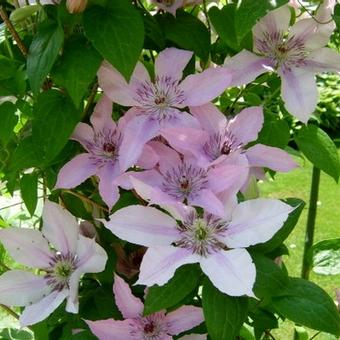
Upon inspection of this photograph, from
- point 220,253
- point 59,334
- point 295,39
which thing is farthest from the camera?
point 59,334

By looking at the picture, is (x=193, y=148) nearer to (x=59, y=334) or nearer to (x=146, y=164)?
(x=146, y=164)

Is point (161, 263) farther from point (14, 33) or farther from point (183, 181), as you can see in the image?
→ point (14, 33)

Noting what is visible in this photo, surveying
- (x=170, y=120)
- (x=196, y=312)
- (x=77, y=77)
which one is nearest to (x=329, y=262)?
(x=196, y=312)

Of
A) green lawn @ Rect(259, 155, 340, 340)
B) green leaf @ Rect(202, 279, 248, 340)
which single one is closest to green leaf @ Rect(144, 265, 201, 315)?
green leaf @ Rect(202, 279, 248, 340)

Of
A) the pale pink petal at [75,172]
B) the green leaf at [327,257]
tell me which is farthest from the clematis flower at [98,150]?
the green leaf at [327,257]

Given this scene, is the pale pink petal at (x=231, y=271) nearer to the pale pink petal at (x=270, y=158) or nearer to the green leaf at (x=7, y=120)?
the pale pink petal at (x=270, y=158)
